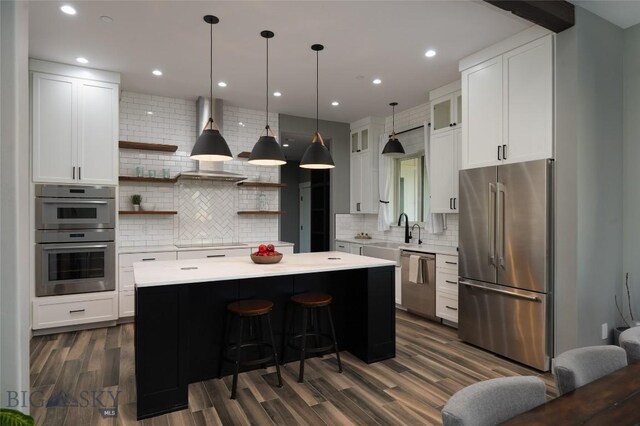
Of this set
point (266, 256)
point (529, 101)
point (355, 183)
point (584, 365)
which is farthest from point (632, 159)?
point (355, 183)

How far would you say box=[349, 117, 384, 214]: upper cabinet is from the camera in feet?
20.2

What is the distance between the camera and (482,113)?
371 centimetres

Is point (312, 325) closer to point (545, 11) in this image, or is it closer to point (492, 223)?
point (492, 223)

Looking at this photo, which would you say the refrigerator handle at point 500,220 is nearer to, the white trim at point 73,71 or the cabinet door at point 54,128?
the white trim at point 73,71

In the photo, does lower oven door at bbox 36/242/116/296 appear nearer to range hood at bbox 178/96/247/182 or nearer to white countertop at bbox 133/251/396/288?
range hood at bbox 178/96/247/182

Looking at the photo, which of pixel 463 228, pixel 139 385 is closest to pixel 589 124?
pixel 463 228

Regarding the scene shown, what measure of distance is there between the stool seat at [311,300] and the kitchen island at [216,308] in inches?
7.9

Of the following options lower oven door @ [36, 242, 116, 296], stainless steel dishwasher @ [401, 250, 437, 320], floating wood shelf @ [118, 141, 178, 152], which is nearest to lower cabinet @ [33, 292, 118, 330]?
lower oven door @ [36, 242, 116, 296]

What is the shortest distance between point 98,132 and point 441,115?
14.0ft

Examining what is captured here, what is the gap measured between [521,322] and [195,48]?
159 inches

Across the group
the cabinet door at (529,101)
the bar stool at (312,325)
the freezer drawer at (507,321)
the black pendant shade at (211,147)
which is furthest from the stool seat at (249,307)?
the cabinet door at (529,101)

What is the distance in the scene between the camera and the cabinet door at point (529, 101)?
10.3ft

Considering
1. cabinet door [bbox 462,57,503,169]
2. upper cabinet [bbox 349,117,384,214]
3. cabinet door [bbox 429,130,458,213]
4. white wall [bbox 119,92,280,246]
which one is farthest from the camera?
upper cabinet [bbox 349,117,384,214]

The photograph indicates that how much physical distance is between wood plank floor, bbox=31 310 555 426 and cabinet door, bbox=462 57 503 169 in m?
1.97
